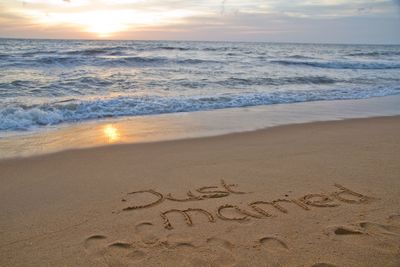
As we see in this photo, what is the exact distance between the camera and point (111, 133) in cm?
580

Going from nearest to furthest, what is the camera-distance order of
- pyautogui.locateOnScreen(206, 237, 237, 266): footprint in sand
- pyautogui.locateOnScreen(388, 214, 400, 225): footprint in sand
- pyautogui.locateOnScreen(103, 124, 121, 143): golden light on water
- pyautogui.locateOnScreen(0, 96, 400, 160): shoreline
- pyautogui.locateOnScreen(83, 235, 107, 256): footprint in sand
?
pyautogui.locateOnScreen(206, 237, 237, 266): footprint in sand, pyautogui.locateOnScreen(83, 235, 107, 256): footprint in sand, pyautogui.locateOnScreen(388, 214, 400, 225): footprint in sand, pyautogui.locateOnScreen(0, 96, 400, 160): shoreline, pyautogui.locateOnScreen(103, 124, 121, 143): golden light on water

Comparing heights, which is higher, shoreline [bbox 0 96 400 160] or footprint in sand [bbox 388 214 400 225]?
A: shoreline [bbox 0 96 400 160]

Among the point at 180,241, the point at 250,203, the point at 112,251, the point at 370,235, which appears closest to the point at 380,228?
the point at 370,235

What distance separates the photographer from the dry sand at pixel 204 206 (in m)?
2.45

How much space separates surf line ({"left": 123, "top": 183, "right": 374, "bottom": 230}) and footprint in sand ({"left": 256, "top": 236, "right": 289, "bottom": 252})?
346mm

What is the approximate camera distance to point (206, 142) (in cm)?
525

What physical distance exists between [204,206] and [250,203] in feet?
1.39

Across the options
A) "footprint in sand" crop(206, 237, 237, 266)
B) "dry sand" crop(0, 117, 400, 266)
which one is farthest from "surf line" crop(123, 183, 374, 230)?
"footprint in sand" crop(206, 237, 237, 266)

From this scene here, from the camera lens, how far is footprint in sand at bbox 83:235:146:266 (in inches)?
93.0

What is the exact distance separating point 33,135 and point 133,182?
9.24 feet

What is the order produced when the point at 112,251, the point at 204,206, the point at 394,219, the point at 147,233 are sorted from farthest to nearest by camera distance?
the point at 204,206 < the point at 394,219 < the point at 147,233 < the point at 112,251

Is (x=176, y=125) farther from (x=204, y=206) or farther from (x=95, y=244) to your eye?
(x=95, y=244)

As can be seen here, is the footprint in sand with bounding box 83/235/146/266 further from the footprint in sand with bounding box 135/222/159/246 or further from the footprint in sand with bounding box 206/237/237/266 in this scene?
the footprint in sand with bounding box 206/237/237/266

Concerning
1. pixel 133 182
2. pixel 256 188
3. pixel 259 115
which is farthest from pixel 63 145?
pixel 259 115
